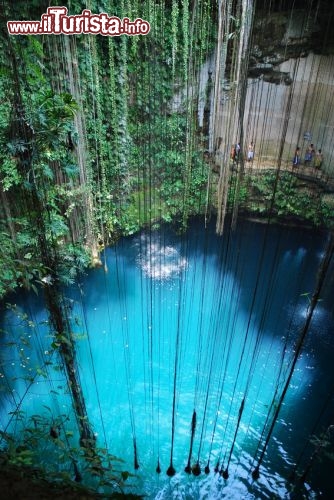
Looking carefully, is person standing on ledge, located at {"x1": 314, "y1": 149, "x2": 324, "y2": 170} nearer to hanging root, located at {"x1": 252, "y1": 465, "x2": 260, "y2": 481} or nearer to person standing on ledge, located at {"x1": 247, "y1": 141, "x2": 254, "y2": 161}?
person standing on ledge, located at {"x1": 247, "y1": 141, "x2": 254, "y2": 161}

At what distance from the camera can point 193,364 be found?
564 cm

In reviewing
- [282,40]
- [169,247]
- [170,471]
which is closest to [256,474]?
[170,471]

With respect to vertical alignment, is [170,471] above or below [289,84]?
below

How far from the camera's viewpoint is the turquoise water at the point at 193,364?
425 cm

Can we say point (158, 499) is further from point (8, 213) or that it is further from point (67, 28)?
point (67, 28)

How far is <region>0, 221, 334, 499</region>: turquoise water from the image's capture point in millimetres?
4250

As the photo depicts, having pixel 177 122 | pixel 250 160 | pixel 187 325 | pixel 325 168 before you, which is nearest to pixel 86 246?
pixel 187 325

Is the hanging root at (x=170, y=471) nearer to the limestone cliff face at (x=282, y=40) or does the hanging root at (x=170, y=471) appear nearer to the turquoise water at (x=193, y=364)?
the turquoise water at (x=193, y=364)

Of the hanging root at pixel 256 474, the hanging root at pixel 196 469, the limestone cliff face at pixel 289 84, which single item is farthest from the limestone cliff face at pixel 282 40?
the hanging root at pixel 196 469

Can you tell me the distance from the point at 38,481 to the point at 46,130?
232 centimetres

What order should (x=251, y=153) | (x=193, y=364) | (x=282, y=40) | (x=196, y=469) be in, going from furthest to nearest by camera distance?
(x=251, y=153) → (x=282, y=40) → (x=193, y=364) → (x=196, y=469)

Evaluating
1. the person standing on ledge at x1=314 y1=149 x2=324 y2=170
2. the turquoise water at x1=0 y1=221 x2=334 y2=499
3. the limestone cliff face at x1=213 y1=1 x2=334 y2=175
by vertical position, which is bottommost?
the turquoise water at x1=0 y1=221 x2=334 y2=499

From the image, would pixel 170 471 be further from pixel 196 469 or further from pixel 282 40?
pixel 282 40

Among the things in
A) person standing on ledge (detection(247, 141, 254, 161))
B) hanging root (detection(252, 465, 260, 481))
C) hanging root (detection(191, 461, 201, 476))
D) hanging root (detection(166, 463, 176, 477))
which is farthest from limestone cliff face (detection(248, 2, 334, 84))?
hanging root (detection(166, 463, 176, 477))
